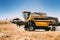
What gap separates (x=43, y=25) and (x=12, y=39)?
1152cm

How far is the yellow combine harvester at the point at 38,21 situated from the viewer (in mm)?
19661

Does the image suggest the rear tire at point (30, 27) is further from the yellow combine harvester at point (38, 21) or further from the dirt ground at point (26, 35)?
the dirt ground at point (26, 35)

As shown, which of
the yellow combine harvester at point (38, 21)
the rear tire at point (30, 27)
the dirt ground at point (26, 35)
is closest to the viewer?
the dirt ground at point (26, 35)

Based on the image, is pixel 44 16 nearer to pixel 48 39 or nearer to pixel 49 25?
pixel 49 25

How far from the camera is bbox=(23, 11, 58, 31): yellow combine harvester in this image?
19661 mm

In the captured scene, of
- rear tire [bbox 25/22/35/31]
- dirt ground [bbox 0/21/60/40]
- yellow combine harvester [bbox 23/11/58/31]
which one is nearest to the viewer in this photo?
dirt ground [bbox 0/21/60/40]

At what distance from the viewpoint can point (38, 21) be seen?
65.0 ft

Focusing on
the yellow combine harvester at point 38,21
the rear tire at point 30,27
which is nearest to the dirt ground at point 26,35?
the rear tire at point 30,27

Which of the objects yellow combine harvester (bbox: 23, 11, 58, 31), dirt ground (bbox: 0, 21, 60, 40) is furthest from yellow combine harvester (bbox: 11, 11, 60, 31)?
dirt ground (bbox: 0, 21, 60, 40)

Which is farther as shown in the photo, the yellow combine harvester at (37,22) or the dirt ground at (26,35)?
the yellow combine harvester at (37,22)

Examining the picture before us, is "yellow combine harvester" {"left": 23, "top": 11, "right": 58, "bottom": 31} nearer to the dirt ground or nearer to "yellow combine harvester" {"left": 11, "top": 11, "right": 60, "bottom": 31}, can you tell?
"yellow combine harvester" {"left": 11, "top": 11, "right": 60, "bottom": 31}

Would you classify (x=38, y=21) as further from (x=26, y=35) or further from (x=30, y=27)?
(x=26, y=35)

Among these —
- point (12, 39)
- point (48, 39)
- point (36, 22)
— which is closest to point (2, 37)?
point (12, 39)

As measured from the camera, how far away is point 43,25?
19797 millimetres
